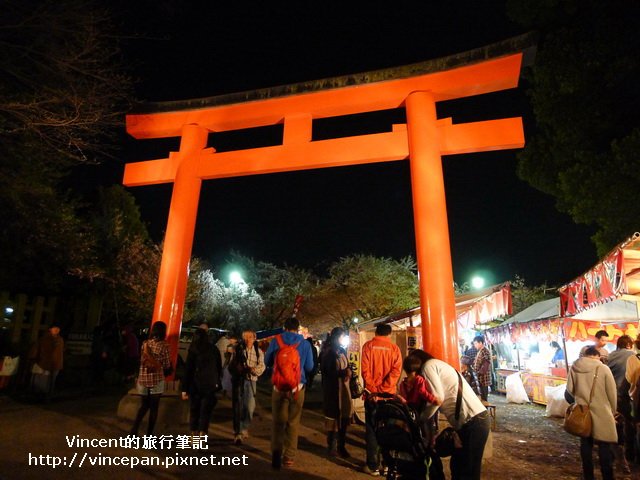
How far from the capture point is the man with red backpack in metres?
4.91

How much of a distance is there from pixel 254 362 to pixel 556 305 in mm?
10825

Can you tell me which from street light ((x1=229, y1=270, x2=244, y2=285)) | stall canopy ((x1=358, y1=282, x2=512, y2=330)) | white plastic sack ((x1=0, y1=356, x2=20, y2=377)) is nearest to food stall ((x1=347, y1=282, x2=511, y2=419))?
stall canopy ((x1=358, y1=282, x2=512, y2=330))

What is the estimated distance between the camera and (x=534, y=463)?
566cm

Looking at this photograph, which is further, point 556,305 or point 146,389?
point 556,305

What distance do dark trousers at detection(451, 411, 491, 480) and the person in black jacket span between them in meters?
3.53

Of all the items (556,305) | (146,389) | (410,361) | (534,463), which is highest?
(556,305)

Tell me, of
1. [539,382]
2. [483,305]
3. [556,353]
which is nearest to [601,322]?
[556,353]

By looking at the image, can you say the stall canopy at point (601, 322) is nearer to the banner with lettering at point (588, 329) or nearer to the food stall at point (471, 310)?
the banner with lettering at point (588, 329)

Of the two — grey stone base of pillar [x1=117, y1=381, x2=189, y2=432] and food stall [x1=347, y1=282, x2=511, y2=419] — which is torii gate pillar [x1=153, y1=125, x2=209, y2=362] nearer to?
grey stone base of pillar [x1=117, y1=381, x2=189, y2=432]

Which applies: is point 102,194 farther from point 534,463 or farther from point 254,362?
point 534,463

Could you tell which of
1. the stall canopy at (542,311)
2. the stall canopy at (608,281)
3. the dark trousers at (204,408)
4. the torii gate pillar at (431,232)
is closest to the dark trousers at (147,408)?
the dark trousers at (204,408)

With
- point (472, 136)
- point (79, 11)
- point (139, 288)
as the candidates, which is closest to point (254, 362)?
point (472, 136)

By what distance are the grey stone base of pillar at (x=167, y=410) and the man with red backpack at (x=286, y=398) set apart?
264cm

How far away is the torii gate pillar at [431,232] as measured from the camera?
19.7 feet
